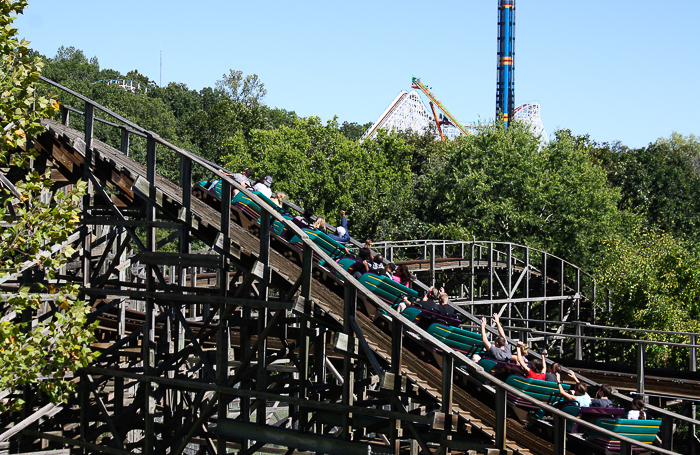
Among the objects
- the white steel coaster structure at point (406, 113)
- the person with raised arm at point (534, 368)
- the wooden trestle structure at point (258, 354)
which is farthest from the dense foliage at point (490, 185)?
the wooden trestle structure at point (258, 354)

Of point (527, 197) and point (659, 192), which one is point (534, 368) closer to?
point (527, 197)

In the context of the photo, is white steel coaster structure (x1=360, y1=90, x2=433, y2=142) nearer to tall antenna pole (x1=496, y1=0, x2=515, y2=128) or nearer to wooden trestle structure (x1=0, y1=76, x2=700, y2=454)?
tall antenna pole (x1=496, y1=0, x2=515, y2=128)

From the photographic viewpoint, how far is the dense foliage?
35938 mm

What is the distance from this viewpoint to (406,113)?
80875 millimetres

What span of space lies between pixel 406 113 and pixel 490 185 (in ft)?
147

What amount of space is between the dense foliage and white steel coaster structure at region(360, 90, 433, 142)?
12914mm

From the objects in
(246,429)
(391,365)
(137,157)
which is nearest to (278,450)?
(246,429)

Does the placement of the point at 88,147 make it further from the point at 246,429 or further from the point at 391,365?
the point at 391,365

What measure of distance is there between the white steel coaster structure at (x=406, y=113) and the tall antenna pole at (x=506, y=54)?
18.2 metres

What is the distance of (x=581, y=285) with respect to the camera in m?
35.6

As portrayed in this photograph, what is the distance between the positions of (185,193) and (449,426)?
5361 millimetres

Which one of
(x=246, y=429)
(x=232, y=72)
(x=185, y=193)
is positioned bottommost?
(x=246, y=429)

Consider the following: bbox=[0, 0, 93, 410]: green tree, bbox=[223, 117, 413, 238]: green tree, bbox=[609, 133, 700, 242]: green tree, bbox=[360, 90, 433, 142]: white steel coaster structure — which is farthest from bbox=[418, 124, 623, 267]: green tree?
bbox=[360, 90, 433, 142]: white steel coaster structure

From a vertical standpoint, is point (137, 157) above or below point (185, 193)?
above
